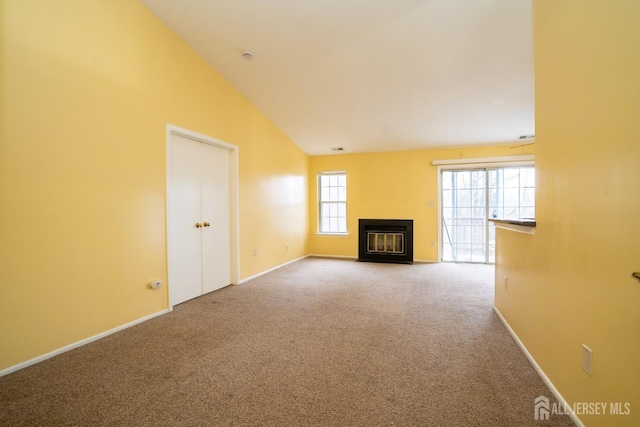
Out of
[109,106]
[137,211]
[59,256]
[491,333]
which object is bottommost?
[491,333]

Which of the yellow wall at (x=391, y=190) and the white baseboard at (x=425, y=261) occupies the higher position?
the yellow wall at (x=391, y=190)

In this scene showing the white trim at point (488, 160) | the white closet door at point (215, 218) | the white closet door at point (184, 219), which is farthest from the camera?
the white trim at point (488, 160)

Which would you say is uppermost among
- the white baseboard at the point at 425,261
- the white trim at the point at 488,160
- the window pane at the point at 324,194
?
the white trim at the point at 488,160

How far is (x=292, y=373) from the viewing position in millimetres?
1761

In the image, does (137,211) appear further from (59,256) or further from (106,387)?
(106,387)

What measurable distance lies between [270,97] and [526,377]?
4.31 m

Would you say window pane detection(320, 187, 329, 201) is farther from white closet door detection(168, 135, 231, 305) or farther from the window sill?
the window sill

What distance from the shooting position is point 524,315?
202cm

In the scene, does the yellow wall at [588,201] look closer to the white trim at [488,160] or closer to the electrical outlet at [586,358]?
the electrical outlet at [586,358]

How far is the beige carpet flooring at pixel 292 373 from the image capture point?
1.39 m

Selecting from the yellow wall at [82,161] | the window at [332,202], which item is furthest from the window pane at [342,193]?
the yellow wall at [82,161]

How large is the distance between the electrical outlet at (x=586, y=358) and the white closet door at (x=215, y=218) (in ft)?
11.6

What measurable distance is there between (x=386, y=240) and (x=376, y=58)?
3693 millimetres

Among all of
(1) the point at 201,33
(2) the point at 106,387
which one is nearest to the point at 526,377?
(2) the point at 106,387
